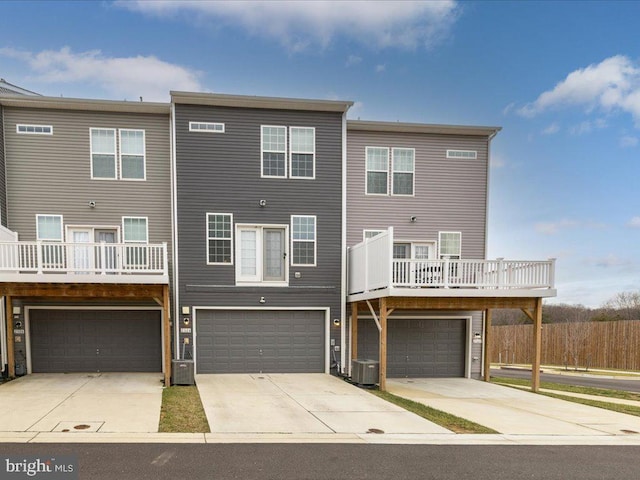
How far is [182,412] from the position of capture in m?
7.82

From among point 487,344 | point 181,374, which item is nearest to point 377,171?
point 487,344

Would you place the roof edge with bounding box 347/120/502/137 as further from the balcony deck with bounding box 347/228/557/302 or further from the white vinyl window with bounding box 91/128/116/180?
the white vinyl window with bounding box 91/128/116/180

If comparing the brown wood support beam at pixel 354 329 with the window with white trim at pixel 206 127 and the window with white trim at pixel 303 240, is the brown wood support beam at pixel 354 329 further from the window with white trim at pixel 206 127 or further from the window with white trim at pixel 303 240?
the window with white trim at pixel 206 127

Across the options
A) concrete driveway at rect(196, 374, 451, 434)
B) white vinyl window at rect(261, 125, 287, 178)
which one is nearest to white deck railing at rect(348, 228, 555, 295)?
concrete driveway at rect(196, 374, 451, 434)

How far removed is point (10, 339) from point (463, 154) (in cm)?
1497

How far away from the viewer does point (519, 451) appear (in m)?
6.07

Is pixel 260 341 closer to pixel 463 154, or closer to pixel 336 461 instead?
pixel 336 461

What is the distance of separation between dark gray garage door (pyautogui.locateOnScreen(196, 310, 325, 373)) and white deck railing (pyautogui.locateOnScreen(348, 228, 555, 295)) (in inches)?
88.3

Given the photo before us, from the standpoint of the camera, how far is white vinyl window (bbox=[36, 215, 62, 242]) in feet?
40.0

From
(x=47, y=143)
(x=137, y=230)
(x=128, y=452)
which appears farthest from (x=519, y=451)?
(x=47, y=143)

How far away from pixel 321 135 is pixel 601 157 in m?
13.9

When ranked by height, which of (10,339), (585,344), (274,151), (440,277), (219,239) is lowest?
(585,344)

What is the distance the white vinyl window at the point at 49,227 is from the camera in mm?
12195

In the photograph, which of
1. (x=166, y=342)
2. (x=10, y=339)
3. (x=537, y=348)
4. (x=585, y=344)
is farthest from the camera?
(x=585, y=344)
